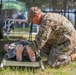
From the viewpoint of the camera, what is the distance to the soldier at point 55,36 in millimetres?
5215

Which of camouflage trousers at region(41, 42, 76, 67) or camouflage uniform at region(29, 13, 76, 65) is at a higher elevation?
camouflage uniform at region(29, 13, 76, 65)

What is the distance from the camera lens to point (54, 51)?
563cm

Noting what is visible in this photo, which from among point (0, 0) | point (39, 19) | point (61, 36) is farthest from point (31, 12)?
point (0, 0)

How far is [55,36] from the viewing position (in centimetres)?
562

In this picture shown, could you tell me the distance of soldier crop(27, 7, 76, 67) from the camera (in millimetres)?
5215

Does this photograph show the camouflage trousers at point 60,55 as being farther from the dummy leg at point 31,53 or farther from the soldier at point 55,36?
the dummy leg at point 31,53

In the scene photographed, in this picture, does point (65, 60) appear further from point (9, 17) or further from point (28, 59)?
point (9, 17)

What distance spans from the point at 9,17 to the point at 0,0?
969 mm

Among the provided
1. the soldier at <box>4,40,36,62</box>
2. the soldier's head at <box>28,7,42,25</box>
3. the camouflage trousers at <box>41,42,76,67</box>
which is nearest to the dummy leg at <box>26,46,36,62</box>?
the soldier at <box>4,40,36,62</box>

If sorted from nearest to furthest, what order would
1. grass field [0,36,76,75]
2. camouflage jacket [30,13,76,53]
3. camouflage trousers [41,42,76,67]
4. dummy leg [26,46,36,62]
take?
grass field [0,36,76,75]
camouflage jacket [30,13,76,53]
dummy leg [26,46,36,62]
camouflage trousers [41,42,76,67]

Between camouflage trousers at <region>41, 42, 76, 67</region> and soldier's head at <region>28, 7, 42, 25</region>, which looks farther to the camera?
camouflage trousers at <region>41, 42, 76, 67</region>

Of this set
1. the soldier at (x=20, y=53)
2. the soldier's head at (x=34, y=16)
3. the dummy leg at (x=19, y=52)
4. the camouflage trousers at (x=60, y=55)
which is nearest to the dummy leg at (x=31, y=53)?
the soldier at (x=20, y=53)

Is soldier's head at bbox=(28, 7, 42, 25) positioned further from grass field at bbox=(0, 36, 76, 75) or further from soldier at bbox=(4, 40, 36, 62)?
grass field at bbox=(0, 36, 76, 75)

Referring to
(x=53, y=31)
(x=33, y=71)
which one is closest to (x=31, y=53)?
(x=33, y=71)
